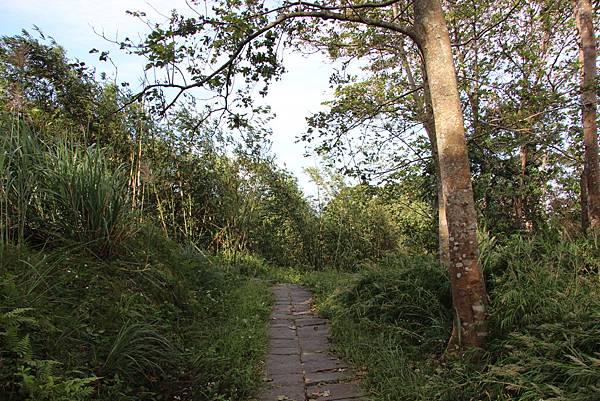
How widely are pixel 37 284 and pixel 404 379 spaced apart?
2312 millimetres

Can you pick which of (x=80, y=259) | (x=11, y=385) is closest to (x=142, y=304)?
(x=80, y=259)

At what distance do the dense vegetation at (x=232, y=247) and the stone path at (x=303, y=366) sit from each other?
0.47ft

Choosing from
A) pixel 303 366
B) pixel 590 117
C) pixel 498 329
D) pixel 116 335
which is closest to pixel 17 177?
pixel 116 335

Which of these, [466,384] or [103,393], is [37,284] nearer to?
[103,393]

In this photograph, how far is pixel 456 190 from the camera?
260 cm

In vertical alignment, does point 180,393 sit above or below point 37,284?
below

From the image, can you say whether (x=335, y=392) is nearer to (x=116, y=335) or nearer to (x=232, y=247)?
(x=116, y=335)

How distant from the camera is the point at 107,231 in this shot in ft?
9.66

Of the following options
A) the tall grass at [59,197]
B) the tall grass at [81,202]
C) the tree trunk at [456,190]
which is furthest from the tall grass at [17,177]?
the tree trunk at [456,190]

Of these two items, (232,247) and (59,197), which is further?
(232,247)

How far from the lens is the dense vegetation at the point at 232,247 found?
2078 millimetres

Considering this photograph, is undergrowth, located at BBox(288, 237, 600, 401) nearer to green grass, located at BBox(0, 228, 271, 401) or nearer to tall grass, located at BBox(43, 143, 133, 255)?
green grass, located at BBox(0, 228, 271, 401)

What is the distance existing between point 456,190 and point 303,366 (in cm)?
179

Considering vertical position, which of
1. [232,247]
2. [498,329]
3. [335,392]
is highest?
[232,247]
